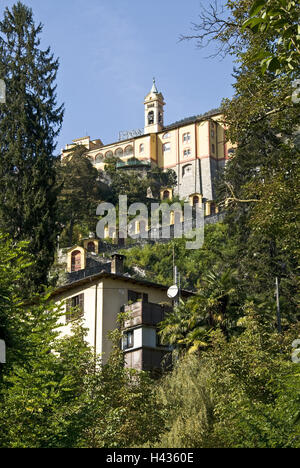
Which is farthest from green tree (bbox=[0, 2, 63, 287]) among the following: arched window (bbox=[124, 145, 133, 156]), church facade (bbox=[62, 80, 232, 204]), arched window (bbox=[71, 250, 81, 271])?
arched window (bbox=[124, 145, 133, 156])

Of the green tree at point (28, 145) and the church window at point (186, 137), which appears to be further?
the church window at point (186, 137)

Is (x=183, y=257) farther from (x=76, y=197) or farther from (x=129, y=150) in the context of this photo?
(x=129, y=150)

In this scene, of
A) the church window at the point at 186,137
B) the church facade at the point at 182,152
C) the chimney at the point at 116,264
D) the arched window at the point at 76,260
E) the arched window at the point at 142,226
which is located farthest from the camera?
the church window at the point at 186,137

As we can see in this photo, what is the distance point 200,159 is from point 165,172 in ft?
16.9

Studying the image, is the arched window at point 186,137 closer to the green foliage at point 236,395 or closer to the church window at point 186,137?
the church window at point 186,137

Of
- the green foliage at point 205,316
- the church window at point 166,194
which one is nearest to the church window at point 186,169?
the church window at point 166,194

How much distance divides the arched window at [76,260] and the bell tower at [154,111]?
4964 centimetres

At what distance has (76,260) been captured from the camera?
55.1m

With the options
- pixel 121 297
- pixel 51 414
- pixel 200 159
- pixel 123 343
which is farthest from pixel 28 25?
pixel 200 159

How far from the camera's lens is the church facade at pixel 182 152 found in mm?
92125

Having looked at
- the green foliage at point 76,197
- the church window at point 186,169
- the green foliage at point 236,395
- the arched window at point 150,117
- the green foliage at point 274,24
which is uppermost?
the arched window at point 150,117

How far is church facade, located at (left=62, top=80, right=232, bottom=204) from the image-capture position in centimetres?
9212

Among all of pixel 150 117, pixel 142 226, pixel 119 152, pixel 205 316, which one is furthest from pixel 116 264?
pixel 150 117

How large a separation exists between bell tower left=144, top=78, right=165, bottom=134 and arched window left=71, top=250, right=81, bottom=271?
49.6 metres
